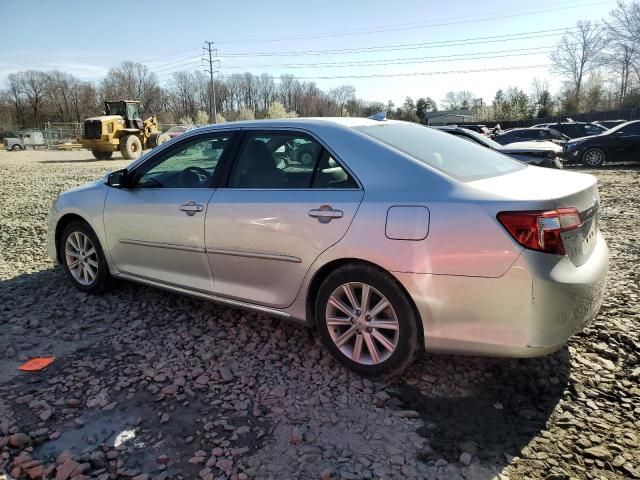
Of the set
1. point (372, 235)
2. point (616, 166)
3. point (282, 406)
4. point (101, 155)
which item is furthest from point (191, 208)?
point (101, 155)

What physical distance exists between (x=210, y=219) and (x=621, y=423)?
283cm

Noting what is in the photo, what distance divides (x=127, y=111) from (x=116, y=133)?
2301mm

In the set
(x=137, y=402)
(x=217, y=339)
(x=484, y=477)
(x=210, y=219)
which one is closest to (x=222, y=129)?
(x=210, y=219)

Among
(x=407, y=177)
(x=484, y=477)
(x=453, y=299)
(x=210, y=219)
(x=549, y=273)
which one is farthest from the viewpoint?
(x=210, y=219)

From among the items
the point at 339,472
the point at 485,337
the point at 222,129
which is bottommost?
the point at 339,472

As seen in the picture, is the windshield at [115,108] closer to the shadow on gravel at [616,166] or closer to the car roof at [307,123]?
the shadow on gravel at [616,166]

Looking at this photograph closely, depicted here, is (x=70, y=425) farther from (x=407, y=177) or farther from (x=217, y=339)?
(x=407, y=177)

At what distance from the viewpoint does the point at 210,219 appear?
11.8ft

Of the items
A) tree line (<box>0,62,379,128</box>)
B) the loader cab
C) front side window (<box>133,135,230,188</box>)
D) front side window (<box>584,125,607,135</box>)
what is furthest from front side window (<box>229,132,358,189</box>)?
tree line (<box>0,62,379,128</box>)

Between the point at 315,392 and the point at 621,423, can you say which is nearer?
the point at 621,423

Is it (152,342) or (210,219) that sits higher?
(210,219)

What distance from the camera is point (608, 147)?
16.6 metres

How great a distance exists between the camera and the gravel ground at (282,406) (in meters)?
2.36

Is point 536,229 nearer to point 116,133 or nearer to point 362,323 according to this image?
point 362,323
